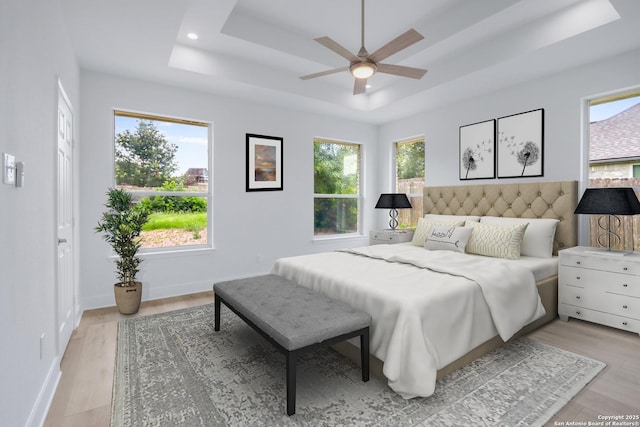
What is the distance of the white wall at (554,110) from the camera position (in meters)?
3.21

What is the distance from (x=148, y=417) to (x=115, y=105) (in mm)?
3218

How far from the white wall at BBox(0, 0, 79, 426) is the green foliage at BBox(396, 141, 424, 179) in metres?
4.52

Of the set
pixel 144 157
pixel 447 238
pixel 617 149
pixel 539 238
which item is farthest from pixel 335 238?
pixel 617 149

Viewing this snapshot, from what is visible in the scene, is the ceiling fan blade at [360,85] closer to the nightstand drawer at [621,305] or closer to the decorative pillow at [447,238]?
the decorative pillow at [447,238]

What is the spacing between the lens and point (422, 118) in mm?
5062

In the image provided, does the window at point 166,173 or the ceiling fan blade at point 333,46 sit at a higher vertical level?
the ceiling fan blade at point 333,46

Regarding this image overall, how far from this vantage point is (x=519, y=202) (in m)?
3.78

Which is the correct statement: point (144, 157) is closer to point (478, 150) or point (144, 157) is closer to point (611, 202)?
point (478, 150)

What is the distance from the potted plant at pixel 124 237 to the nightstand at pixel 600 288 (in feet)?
13.5

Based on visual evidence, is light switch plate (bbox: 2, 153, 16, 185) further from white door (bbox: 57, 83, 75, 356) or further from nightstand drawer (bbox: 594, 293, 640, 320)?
nightstand drawer (bbox: 594, 293, 640, 320)

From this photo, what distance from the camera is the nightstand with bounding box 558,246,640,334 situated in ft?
8.89

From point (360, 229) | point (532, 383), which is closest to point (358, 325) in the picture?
point (532, 383)

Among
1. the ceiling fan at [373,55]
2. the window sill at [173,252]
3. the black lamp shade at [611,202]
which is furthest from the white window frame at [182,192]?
the black lamp shade at [611,202]

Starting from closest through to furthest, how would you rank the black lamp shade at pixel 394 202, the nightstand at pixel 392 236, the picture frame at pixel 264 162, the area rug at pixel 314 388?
the area rug at pixel 314 388 → the picture frame at pixel 264 162 → the nightstand at pixel 392 236 → the black lamp shade at pixel 394 202
